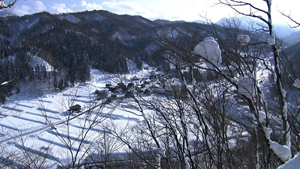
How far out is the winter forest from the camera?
96.3 inches

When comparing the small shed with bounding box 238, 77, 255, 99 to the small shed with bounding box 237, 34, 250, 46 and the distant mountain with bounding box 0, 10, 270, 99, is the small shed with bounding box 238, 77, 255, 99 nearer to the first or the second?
the small shed with bounding box 237, 34, 250, 46

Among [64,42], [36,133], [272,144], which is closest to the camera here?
[272,144]

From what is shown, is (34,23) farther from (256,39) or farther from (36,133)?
(256,39)

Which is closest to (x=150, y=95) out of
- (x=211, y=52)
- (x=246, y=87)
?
(x=211, y=52)

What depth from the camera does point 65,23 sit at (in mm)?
81125

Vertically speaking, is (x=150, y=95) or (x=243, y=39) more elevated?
(x=243, y=39)

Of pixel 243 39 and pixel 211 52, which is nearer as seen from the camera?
pixel 211 52

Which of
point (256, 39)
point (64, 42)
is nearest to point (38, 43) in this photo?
point (64, 42)

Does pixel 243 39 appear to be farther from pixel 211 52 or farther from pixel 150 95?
pixel 150 95

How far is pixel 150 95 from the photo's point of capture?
4.05 m

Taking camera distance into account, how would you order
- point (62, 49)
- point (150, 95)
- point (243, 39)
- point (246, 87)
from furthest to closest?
point (62, 49) → point (150, 95) → point (243, 39) → point (246, 87)

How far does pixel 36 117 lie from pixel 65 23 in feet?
218

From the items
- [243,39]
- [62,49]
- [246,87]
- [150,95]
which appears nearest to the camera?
[246,87]

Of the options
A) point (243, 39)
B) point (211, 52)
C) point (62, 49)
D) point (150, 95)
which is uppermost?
point (62, 49)
